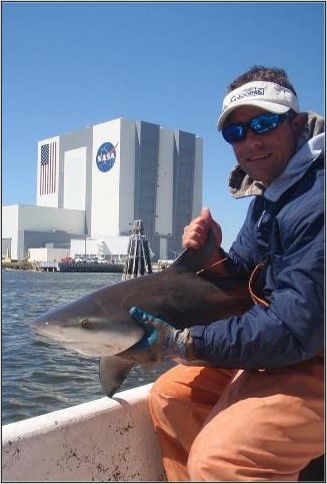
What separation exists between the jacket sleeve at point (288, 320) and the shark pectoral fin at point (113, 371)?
0.64 m

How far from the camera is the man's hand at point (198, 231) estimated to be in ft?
9.36

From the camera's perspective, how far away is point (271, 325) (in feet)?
7.04

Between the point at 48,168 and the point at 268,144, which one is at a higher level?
the point at 48,168

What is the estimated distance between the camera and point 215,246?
2.89 meters

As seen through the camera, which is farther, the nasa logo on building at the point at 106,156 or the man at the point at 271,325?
the nasa logo on building at the point at 106,156

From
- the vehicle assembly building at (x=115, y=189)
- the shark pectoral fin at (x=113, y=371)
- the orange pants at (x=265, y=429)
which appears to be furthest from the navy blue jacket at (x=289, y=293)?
the vehicle assembly building at (x=115, y=189)

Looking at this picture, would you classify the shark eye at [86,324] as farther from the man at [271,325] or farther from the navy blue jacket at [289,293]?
the navy blue jacket at [289,293]

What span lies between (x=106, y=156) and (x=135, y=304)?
270 ft

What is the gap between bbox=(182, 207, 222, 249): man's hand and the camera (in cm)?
285

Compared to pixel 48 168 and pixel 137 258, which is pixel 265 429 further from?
pixel 48 168

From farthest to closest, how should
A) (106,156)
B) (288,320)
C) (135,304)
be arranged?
1. (106,156)
2. (135,304)
3. (288,320)

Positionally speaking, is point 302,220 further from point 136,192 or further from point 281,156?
point 136,192

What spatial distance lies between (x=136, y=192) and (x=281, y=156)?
79830 millimetres

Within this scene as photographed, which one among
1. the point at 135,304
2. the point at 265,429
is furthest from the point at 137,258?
the point at 265,429
